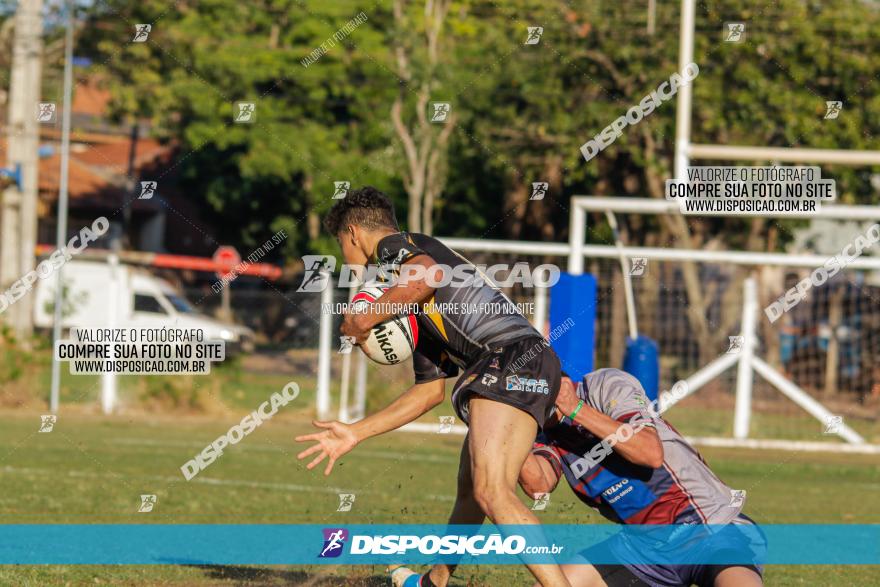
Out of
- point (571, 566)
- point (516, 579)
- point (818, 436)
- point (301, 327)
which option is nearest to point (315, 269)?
point (301, 327)

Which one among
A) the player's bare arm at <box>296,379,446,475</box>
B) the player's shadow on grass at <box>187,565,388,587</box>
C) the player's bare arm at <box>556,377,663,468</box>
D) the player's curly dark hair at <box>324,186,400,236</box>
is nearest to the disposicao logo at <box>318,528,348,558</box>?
the player's shadow on grass at <box>187,565,388,587</box>

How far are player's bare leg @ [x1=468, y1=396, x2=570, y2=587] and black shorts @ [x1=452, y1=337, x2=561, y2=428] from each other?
2.0 inches

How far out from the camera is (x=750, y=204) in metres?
13.7

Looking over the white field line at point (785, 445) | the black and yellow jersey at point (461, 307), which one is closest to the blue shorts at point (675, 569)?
the black and yellow jersey at point (461, 307)

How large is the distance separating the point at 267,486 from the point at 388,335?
6582mm

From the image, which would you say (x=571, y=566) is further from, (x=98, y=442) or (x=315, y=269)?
(x=315, y=269)

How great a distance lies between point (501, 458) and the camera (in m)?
5.65

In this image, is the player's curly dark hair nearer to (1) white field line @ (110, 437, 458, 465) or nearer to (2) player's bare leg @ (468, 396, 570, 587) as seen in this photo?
(2) player's bare leg @ (468, 396, 570, 587)

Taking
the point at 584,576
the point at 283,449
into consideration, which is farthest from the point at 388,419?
the point at 283,449

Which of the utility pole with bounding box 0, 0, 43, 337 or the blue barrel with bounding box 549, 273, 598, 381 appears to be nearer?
the blue barrel with bounding box 549, 273, 598, 381

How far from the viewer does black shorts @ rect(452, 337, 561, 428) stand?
568cm

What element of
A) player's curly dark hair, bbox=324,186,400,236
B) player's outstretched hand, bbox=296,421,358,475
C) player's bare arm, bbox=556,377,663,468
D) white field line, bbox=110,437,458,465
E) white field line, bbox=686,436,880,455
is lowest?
white field line, bbox=110,437,458,465

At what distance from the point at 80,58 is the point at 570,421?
97.0ft

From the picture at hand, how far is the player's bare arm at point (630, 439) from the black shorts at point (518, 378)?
19cm
